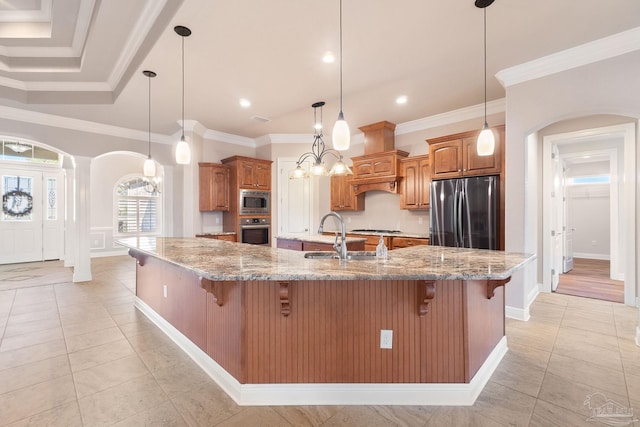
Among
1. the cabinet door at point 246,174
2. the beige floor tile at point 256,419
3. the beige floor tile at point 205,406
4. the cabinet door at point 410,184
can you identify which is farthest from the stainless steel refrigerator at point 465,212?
the cabinet door at point 246,174

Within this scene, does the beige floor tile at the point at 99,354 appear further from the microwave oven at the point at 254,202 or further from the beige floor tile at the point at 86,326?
the microwave oven at the point at 254,202

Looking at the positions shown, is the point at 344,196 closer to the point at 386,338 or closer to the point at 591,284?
the point at 386,338

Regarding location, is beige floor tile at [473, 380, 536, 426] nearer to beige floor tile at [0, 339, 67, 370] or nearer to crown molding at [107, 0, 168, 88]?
beige floor tile at [0, 339, 67, 370]

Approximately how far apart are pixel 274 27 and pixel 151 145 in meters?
4.20

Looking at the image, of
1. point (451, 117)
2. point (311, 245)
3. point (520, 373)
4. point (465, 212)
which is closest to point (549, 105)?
point (465, 212)

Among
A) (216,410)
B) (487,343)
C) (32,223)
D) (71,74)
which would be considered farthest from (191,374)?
(32,223)

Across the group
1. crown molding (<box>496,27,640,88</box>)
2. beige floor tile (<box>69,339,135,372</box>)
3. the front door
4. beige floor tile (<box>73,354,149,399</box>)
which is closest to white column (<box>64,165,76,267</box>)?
the front door

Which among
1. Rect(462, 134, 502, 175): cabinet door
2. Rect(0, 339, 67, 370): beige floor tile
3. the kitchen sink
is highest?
Rect(462, 134, 502, 175): cabinet door

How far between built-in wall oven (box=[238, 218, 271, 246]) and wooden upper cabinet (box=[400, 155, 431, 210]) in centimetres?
272

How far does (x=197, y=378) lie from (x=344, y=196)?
14.1ft

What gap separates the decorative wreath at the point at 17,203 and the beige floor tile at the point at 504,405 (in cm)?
949

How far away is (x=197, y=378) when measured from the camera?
7.09ft

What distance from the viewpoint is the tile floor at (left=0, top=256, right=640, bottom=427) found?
1.73 metres

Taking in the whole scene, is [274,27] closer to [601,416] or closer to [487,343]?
[487,343]
